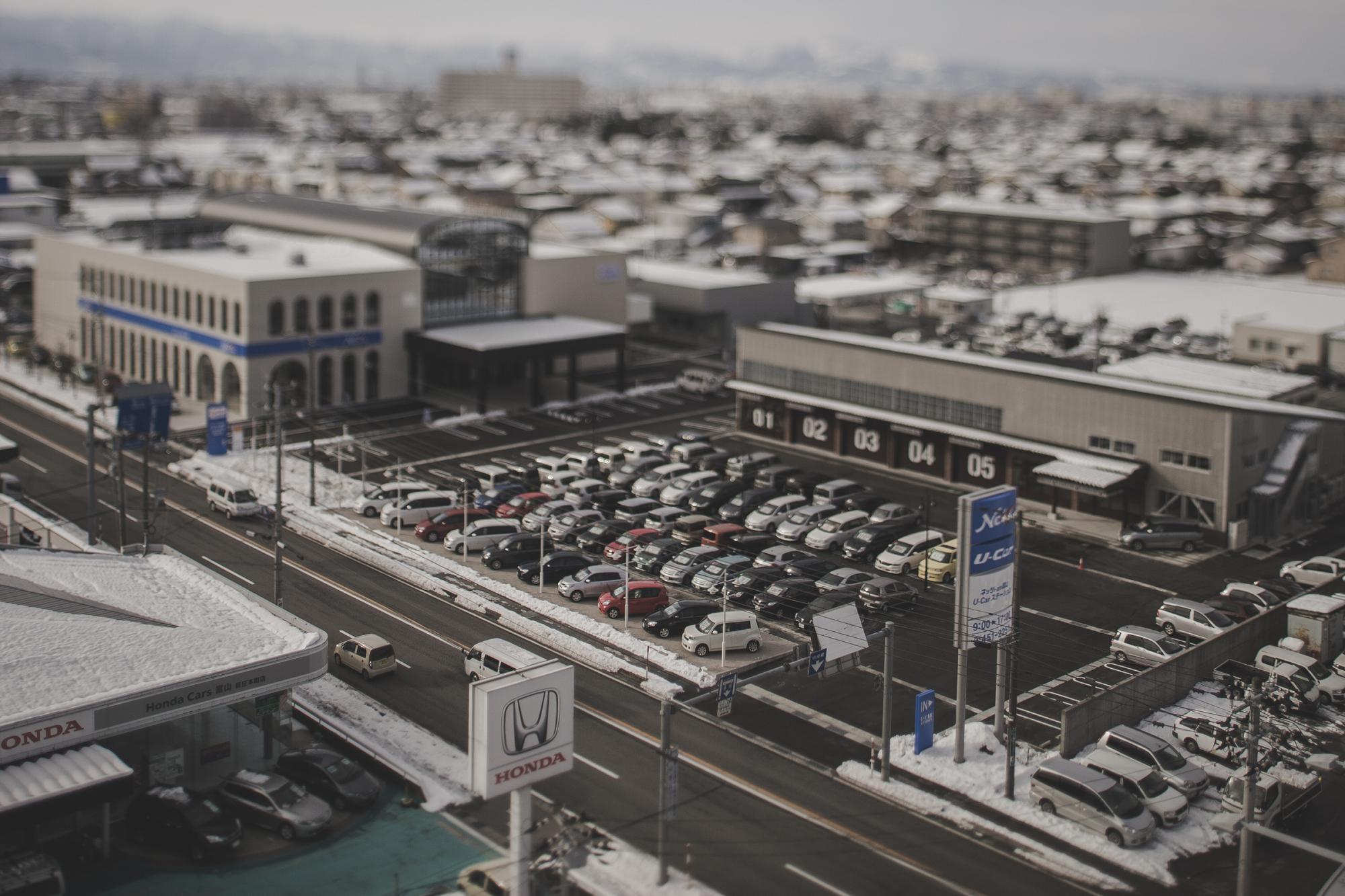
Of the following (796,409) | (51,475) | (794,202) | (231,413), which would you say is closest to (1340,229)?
(794,202)

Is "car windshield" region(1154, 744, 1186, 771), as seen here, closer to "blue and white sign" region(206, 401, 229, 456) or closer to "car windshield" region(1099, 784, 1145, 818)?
"car windshield" region(1099, 784, 1145, 818)

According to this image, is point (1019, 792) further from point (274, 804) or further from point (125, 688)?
point (125, 688)

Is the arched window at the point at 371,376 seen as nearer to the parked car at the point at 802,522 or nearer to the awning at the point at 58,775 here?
the parked car at the point at 802,522

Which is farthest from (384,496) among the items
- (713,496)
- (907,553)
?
(907,553)

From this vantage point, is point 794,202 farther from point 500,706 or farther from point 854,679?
point 500,706

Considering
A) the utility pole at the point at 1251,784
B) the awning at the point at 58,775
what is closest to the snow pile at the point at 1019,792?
the utility pole at the point at 1251,784

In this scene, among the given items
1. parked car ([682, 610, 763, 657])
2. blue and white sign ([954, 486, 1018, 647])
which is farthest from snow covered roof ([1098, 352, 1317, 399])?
blue and white sign ([954, 486, 1018, 647])
